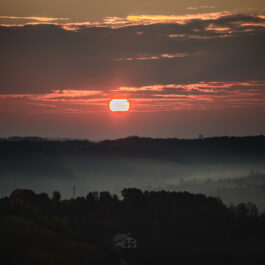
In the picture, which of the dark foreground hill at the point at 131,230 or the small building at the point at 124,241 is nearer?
the dark foreground hill at the point at 131,230

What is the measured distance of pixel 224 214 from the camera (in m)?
141

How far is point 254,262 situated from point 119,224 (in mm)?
37849

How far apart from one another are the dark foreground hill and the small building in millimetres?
1275

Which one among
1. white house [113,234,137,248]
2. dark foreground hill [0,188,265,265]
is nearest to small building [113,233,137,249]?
white house [113,234,137,248]

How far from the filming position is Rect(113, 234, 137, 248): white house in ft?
368

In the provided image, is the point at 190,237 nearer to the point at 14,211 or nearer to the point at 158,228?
the point at 158,228

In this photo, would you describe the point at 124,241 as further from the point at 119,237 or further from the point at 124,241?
the point at 119,237

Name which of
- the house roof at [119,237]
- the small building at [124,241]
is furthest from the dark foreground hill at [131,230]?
the house roof at [119,237]

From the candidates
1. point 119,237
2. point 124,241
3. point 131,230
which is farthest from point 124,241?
point 131,230

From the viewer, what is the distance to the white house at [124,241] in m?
112

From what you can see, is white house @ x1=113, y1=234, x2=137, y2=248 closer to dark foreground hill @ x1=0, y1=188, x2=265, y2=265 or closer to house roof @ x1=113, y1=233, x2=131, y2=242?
house roof @ x1=113, y1=233, x2=131, y2=242

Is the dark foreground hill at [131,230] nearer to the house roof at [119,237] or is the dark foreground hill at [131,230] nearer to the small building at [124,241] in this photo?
the small building at [124,241]

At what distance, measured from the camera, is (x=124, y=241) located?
380ft

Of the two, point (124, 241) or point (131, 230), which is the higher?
point (131, 230)
